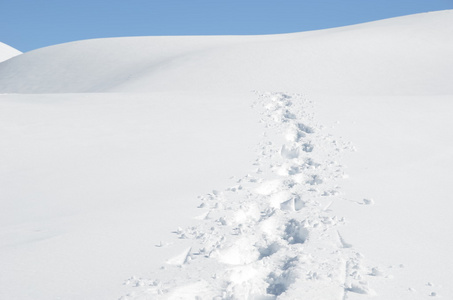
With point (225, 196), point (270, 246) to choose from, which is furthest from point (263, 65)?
point (270, 246)

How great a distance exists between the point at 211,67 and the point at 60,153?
16.2m

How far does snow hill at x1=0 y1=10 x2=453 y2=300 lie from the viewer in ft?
8.68

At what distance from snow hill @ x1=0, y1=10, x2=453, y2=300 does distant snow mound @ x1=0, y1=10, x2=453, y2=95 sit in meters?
7.87

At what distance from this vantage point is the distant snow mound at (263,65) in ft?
57.0

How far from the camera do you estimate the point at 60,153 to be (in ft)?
17.9

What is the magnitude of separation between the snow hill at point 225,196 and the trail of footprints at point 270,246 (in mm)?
14

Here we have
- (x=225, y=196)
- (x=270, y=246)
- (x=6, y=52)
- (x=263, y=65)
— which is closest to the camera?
(x=270, y=246)

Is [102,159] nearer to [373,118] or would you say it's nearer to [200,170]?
[200,170]

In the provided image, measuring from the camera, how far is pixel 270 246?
10.4 feet

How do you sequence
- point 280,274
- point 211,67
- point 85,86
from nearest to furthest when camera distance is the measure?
point 280,274, point 211,67, point 85,86

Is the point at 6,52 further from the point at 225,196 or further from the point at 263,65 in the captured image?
the point at 225,196

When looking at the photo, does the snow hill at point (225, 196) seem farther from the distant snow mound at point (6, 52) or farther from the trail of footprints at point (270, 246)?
the distant snow mound at point (6, 52)

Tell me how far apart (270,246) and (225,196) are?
108 centimetres

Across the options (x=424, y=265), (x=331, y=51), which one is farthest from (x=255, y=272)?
(x=331, y=51)
